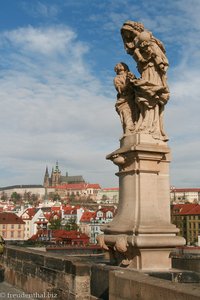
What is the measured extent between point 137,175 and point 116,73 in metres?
2.11

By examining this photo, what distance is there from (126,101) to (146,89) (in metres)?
0.66

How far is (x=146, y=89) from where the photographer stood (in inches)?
256

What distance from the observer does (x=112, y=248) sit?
6473mm

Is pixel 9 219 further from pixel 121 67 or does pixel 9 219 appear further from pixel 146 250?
pixel 146 250

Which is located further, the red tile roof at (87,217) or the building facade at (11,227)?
the red tile roof at (87,217)

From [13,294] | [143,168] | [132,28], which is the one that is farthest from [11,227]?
[143,168]

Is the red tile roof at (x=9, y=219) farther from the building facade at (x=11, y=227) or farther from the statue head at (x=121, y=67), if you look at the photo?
the statue head at (x=121, y=67)

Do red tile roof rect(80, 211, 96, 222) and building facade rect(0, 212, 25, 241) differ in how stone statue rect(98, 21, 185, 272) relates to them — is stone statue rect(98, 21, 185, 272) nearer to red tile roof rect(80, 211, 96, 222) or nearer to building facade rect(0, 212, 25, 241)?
building facade rect(0, 212, 25, 241)

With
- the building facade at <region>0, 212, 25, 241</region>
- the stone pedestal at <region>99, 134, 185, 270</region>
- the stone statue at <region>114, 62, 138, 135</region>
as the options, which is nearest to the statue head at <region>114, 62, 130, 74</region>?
the stone statue at <region>114, 62, 138, 135</region>

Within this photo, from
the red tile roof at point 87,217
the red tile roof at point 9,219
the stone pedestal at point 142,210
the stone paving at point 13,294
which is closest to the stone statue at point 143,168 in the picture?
the stone pedestal at point 142,210

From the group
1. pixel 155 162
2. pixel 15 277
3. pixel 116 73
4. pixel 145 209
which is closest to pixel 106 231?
pixel 145 209

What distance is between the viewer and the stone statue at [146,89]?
259 inches

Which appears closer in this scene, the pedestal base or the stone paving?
the pedestal base

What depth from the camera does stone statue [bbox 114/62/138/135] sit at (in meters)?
6.92
